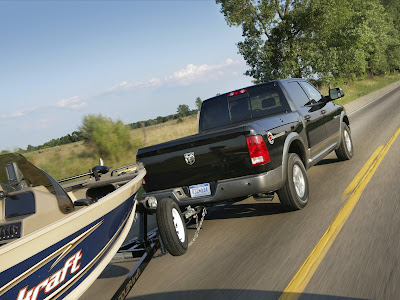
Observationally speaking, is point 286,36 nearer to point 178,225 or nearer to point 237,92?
point 237,92

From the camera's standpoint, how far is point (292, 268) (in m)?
4.07

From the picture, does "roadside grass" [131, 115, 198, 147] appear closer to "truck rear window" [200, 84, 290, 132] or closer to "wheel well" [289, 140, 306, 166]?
"truck rear window" [200, 84, 290, 132]

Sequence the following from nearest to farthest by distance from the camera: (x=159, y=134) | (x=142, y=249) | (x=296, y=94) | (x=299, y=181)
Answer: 1. (x=142, y=249)
2. (x=299, y=181)
3. (x=296, y=94)
4. (x=159, y=134)

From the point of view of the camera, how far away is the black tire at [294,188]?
5.73 m

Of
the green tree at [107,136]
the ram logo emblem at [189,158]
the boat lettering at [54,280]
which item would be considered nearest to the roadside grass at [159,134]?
the green tree at [107,136]

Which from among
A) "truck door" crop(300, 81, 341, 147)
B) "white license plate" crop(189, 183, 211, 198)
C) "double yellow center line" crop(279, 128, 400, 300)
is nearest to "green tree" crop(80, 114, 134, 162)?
"truck door" crop(300, 81, 341, 147)

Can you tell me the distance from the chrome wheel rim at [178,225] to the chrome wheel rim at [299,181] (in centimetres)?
191

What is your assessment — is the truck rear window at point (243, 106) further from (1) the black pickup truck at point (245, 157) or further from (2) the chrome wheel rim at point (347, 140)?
(2) the chrome wheel rim at point (347, 140)

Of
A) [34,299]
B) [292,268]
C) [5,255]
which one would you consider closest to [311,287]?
[292,268]

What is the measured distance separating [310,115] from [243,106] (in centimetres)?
117

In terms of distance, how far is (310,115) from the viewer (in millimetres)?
7145

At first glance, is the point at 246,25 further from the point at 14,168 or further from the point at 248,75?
the point at 14,168

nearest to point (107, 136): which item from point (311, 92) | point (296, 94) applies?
point (311, 92)

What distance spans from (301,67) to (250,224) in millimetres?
27525
